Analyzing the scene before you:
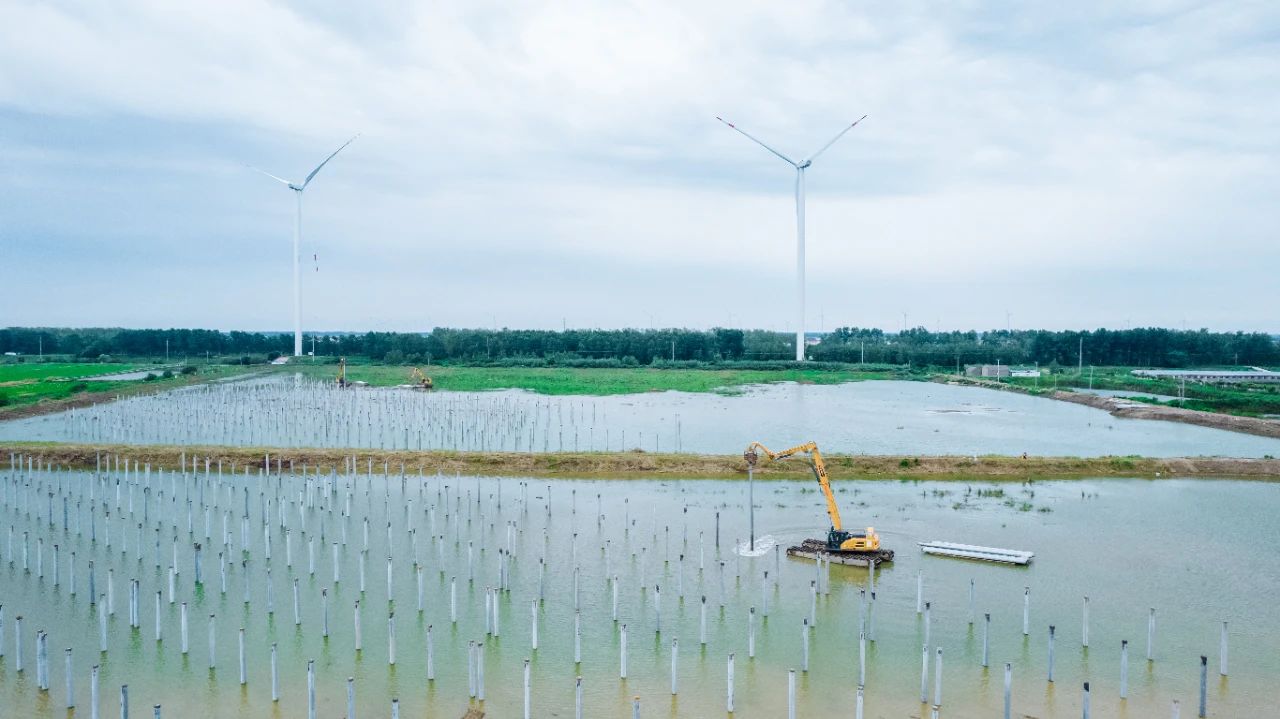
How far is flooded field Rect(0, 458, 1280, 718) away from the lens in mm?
12719

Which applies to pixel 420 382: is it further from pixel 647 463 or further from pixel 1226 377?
pixel 1226 377

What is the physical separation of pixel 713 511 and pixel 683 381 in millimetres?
50552

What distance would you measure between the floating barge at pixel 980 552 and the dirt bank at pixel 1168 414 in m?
30.1

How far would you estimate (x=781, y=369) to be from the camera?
92.9 metres

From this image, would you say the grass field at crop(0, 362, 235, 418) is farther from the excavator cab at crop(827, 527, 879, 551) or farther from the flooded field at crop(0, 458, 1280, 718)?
the excavator cab at crop(827, 527, 879, 551)

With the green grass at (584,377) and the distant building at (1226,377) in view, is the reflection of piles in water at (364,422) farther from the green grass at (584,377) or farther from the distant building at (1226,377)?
the distant building at (1226,377)

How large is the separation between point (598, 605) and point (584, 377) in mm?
62882

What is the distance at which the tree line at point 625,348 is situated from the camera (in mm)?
103562

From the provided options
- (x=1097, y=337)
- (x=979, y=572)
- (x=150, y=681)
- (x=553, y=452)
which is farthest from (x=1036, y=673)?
(x=1097, y=337)

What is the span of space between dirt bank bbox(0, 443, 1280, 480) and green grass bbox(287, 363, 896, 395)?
1201 inches

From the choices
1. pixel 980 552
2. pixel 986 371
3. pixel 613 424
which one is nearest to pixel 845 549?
pixel 980 552

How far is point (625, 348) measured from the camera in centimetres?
11019

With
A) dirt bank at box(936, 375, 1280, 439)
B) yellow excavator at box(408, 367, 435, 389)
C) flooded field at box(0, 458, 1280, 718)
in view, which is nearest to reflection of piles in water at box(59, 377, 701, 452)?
yellow excavator at box(408, 367, 435, 389)

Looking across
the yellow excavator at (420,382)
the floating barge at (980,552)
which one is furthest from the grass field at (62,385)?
the floating barge at (980,552)
